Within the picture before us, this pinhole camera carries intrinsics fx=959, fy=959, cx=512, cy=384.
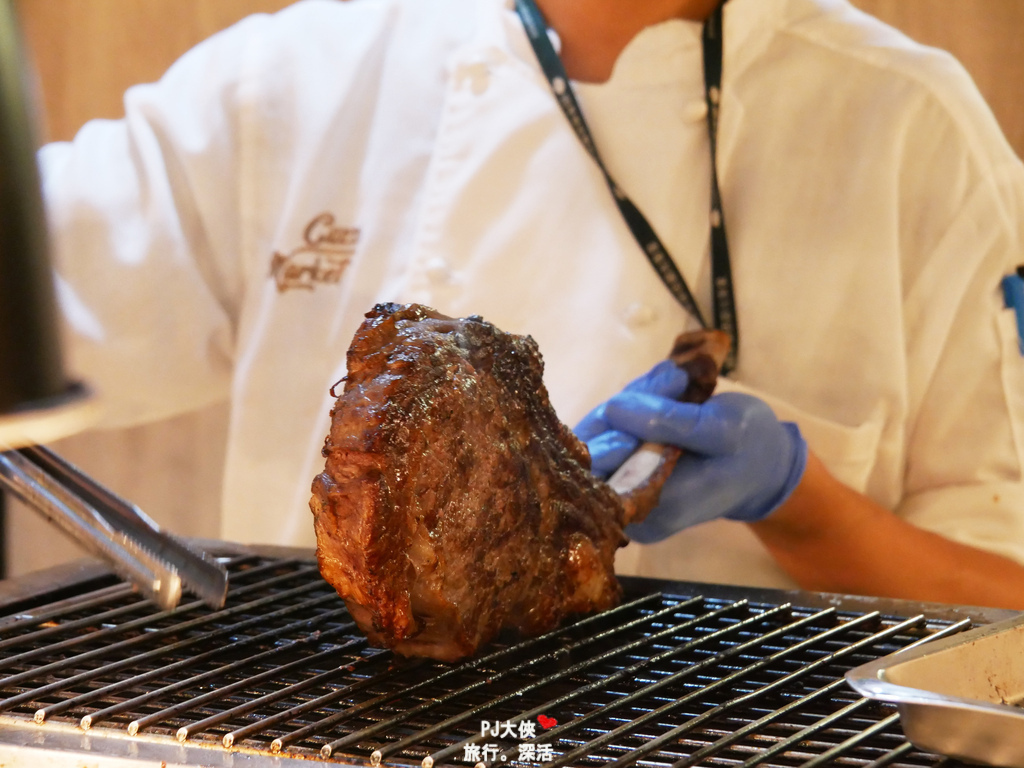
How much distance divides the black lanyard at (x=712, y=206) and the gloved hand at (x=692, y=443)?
0.35 metres

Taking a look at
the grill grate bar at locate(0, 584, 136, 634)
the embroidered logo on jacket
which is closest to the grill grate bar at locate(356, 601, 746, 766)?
the grill grate bar at locate(0, 584, 136, 634)

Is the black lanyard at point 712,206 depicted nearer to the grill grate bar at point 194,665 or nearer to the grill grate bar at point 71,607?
the grill grate bar at point 194,665

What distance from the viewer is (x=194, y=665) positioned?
1.13 m

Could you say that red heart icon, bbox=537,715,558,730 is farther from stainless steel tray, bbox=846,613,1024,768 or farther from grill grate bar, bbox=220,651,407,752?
stainless steel tray, bbox=846,613,1024,768

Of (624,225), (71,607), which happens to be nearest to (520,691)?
(71,607)

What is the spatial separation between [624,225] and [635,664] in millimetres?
1152

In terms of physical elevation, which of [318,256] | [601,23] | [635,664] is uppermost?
[601,23]

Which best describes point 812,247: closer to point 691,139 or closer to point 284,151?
point 691,139

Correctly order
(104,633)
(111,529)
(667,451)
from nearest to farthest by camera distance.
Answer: (111,529)
(104,633)
(667,451)

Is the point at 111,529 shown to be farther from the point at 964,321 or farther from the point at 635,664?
the point at 964,321

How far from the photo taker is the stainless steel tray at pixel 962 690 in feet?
2.76

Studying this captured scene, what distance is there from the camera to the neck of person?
6.87 feet

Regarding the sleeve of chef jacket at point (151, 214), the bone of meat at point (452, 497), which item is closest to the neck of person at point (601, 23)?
the sleeve of chef jacket at point (151, 214)

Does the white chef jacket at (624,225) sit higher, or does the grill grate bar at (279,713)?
the white chef jacket at (624,225)
